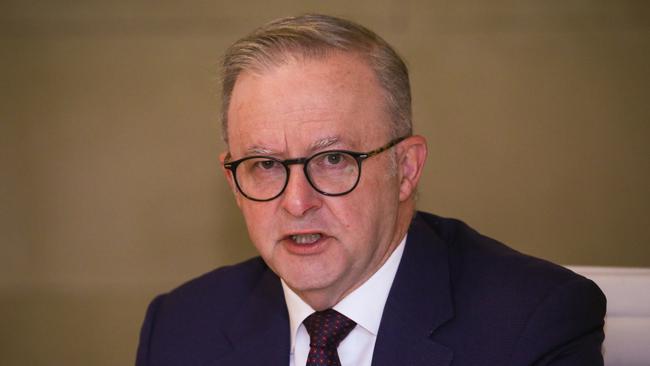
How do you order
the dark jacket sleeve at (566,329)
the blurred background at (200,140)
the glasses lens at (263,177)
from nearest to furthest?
the dark jacket sleeve at (566,329), the glasses lens at (263,177), the blurred background at (200,140)

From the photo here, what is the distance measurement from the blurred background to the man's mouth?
1449 millimetres

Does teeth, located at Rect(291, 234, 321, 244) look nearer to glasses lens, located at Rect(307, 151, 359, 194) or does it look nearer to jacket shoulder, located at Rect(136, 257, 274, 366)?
glasses lens, located at Rect(307, 151, 359, 194)

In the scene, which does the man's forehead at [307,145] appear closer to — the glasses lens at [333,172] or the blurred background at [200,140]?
the glasses lens at [333,172]

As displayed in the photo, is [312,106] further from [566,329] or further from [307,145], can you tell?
[566,329]

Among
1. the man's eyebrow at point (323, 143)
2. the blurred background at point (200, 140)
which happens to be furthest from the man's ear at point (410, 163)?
the blurred background at point (200, 140)

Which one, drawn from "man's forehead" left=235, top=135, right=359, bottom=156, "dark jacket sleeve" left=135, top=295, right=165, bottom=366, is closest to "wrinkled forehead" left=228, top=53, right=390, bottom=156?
"man's forehead" left=235, top=135, right=359, bottom=156

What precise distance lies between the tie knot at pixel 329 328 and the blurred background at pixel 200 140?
1348mm

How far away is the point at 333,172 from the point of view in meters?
1.60

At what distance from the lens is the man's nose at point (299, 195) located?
1.56 m

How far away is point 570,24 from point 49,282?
2445mm

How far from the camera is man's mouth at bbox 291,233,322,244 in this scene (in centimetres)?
163

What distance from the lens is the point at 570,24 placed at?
2.91m

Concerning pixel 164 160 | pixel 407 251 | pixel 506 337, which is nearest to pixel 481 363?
pixel 506 337

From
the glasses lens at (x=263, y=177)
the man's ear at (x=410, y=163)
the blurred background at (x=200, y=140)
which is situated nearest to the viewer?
the glasses lens at (x=263, y=177)
